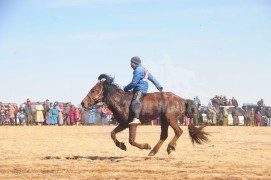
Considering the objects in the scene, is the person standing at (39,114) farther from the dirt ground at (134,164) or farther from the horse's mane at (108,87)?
the horse's mane at (108,87)

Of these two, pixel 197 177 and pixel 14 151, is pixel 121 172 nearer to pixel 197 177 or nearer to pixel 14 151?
pixel 197 177

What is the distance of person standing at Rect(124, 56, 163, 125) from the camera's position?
45.2ft

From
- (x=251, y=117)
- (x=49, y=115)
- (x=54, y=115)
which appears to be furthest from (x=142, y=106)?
(x=251, y=117)

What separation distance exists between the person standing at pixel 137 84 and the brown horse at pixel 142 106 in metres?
0.14

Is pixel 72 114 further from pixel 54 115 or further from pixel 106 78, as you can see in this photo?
pixel 106 78

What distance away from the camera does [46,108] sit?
43.6 meters

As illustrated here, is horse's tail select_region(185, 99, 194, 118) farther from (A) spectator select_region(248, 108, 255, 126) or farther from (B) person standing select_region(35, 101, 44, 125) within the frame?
(A) spectator select_region(248, 108, 255, 126)

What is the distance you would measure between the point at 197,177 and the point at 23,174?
3.09 meters

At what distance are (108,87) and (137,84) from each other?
79 centimetres

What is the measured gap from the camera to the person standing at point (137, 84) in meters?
13.8

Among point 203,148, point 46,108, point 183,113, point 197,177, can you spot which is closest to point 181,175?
point 197,177

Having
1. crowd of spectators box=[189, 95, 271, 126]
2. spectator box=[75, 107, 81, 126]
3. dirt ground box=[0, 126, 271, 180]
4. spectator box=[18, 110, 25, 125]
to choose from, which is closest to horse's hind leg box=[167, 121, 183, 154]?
dirt ground box=[0, 126, 271, 180]

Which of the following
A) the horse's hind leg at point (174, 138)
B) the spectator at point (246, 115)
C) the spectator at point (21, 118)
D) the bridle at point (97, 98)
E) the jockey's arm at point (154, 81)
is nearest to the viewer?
the horse's hind leg at point (174, 138)

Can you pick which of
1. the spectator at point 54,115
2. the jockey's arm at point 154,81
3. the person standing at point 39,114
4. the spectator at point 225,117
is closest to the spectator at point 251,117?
the spectator at point 225,117
